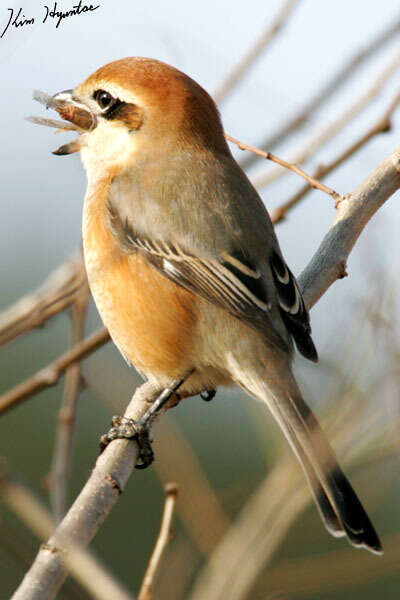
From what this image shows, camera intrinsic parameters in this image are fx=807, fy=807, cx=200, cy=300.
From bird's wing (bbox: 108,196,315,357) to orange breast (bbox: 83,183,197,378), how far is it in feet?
0.21

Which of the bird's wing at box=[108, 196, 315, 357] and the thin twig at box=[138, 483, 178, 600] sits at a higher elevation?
the bird's wing at box=[108, 196, 315, 357]

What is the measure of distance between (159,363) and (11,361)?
148 inches

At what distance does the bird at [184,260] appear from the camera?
305 cm

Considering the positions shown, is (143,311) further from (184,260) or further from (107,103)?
(107,103)

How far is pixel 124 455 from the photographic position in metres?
2.60

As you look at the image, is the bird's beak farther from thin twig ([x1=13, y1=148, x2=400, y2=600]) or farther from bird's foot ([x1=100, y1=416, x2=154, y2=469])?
bird's foot ([x1=100, y1=416, x2=154, y2=469])

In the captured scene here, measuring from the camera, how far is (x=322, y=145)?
302cm

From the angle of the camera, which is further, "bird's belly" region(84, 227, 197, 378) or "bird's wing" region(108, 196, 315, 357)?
"bird's belly" region(84, 227, 197, 378)

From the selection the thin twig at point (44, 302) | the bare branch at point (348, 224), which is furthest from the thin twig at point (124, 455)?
the thin twig at point (44, 302)

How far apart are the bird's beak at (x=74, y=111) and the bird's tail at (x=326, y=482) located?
1.61m

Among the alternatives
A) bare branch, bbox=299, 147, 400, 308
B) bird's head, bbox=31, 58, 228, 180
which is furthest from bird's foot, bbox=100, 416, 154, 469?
bird's head, bbox=31, 58, 228, 180

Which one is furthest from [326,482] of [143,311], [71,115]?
[71,115]

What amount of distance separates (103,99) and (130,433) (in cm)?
161

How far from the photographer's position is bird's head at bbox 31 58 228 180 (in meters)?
3.60
